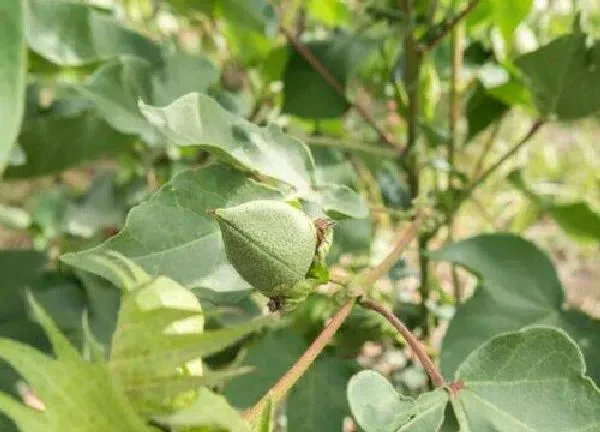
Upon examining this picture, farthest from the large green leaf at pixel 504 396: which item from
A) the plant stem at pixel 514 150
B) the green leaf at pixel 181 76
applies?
the green leaf at pixel 181 76

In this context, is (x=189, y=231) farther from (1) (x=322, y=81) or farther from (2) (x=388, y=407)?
(1) (x=322, y=81)

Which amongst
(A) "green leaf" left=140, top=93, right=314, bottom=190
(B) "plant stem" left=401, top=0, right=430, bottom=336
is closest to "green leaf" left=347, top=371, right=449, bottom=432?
(A) "green leaf" left=140, top=93, right=314, bottom=190

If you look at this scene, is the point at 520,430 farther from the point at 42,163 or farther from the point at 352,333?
the point at 42,163

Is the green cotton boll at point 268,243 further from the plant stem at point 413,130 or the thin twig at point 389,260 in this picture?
the plant stem at point 413,130

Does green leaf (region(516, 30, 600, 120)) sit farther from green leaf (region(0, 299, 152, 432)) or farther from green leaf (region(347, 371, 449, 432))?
green leaf (region(0, 299, 152, 432))

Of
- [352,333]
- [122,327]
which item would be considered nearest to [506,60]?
[352,333]

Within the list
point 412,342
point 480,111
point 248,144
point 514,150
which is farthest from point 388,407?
point 480,111

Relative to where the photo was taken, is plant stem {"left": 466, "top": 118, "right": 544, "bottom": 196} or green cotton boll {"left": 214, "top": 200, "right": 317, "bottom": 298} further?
plant stem {"left": 466, "top": 118, "right": 544, "bottom": 196}
